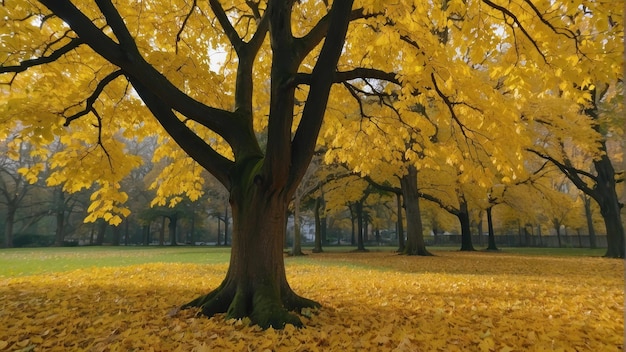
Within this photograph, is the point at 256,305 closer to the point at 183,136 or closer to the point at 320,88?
the point at 183,136

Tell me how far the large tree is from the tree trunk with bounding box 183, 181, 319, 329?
0.6 inches

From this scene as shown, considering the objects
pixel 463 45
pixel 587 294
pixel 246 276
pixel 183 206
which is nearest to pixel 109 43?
pixel 246 276

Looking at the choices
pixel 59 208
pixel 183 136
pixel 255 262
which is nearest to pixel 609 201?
pixel 255 262

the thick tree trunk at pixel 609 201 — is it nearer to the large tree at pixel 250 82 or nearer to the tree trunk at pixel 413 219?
the tree trunk at pixel 413 219

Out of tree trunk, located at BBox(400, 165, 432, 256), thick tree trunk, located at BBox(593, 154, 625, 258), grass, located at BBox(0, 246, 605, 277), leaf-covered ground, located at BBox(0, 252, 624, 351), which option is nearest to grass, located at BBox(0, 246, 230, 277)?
grass, located at BBox(0, 246, 605, 277)

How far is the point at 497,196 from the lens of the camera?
27812 mm

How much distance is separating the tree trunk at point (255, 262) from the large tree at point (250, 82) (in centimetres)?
1

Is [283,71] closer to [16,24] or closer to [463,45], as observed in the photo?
[463,45]

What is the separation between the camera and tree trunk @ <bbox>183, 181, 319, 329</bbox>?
4562 millimetres

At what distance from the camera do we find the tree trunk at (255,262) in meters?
4.56

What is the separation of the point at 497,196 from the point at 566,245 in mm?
23679

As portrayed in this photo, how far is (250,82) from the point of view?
6.25m

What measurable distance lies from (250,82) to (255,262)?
3088mm

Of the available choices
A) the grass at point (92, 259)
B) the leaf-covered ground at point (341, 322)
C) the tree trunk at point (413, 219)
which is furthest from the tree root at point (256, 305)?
the tree trunk at point (413, 219)
